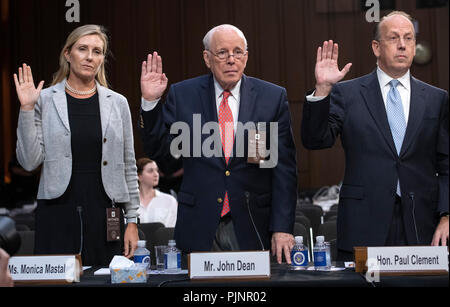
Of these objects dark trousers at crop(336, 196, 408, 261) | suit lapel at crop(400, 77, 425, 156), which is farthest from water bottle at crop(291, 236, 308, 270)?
suit lapel at crop(400, 77, 425, 156)

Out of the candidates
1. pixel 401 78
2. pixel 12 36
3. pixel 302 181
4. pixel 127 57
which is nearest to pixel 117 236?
pixel 401 78

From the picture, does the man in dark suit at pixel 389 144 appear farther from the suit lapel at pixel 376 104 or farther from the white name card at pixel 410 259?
the white name card at pixel 410 259

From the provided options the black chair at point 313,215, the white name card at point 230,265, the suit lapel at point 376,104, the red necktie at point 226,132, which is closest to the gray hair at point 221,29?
the red necktie at point 226,132

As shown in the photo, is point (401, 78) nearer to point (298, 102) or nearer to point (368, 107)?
point (368, 107)

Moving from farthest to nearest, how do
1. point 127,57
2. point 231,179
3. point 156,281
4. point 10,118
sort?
point 10,118
point 127,57
point 231,179
point 156,281

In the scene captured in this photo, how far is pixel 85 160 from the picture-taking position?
9.71 ft

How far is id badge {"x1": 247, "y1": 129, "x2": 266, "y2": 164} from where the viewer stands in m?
2.79

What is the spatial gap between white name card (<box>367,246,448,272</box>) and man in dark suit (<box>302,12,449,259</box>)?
0.44 meters

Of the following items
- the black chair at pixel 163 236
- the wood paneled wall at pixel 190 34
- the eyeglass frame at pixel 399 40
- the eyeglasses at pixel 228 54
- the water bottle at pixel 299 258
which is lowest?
the black chair at pixel 163 236

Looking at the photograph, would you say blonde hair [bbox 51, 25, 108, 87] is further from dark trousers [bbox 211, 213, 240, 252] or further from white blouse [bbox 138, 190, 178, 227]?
white blouse [bbox 138, 190, 178, 227]

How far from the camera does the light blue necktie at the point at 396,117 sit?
286cm

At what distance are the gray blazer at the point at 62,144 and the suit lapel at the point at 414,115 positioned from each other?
1.23 m

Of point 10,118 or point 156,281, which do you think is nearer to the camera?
point 156,281

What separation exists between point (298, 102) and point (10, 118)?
3371mm
